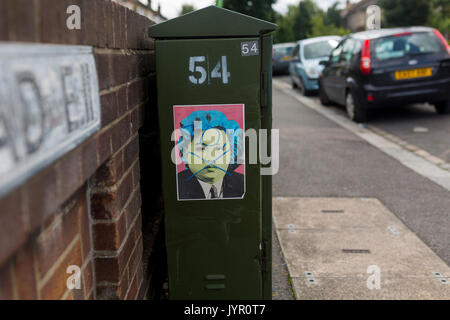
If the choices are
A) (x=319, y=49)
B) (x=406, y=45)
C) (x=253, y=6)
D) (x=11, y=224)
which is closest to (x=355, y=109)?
(x=406, y=45)

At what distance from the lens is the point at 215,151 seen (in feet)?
8.02

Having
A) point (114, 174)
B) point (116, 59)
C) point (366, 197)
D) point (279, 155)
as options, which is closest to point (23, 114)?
point (114, 174)

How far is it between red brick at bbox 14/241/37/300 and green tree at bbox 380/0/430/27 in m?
40.4

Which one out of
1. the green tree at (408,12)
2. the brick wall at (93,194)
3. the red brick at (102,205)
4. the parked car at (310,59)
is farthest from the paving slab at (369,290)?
the green tree at (408,12)

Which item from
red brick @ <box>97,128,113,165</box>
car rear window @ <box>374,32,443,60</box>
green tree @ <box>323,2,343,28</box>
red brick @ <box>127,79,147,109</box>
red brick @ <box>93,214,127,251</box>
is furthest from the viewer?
green tree @ <box>323,2,343,28</box>

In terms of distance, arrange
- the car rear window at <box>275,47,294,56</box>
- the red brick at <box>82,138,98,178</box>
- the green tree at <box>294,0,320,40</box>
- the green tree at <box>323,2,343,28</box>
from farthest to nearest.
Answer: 1. the green tree at <box>323,2,343,28</box>
2. the green tree at <box>294,0,320,40</box>
3. the car rear window at <box>275,47,294,56</box>
4. the red brick at <box>82,138,98,178</box>

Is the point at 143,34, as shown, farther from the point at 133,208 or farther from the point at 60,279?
the point at 60,279

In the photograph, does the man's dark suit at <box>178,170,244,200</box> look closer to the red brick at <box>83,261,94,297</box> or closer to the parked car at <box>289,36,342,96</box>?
the red brick at <box>83,261,94,297</box>

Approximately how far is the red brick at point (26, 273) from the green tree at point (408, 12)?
4037cm

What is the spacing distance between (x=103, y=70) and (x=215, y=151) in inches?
34.9

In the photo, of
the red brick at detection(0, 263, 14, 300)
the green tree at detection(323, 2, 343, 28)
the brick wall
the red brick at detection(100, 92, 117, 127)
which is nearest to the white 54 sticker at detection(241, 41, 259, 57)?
the brick wall

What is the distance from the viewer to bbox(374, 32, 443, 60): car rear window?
8805 millimetres

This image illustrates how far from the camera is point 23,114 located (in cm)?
97

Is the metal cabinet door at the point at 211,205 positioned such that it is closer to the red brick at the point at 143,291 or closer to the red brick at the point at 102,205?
the red brick at the point at 143,291
